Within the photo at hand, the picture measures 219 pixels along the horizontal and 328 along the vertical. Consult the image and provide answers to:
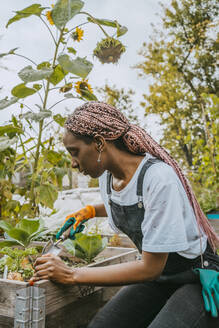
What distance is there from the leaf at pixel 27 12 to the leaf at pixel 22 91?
360 millimetres

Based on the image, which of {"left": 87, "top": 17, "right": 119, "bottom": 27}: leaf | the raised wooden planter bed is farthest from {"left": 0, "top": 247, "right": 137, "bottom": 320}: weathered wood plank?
{"left": 87, "top": 17, "right": 119, "bottom": 27}: leaf

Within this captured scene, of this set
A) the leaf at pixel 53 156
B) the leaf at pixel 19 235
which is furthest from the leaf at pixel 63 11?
the leaf at pixel 19 235

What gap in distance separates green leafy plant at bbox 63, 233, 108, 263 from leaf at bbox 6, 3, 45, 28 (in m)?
1.27

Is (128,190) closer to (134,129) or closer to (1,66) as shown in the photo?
(134,129)

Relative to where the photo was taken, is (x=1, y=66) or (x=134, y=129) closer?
(x=134, y=129)

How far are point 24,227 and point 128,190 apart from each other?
63cm

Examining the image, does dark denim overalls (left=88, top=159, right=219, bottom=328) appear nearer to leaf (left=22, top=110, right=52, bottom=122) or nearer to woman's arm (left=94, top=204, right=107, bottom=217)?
woman's arm (left=94, top=204, right=107, bottom=217)

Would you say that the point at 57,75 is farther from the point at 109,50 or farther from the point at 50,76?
the point at 109,50

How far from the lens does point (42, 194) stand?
1975mm

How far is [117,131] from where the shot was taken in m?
1.11

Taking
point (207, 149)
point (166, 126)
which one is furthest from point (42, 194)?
point (166, 126)

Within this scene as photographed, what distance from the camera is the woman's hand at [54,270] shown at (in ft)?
3.39

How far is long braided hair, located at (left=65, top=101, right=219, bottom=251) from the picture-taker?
109cm

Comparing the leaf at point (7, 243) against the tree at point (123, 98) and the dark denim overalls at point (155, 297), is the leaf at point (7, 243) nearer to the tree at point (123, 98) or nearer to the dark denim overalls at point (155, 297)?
the dark denim overalls at point (155, 297)
